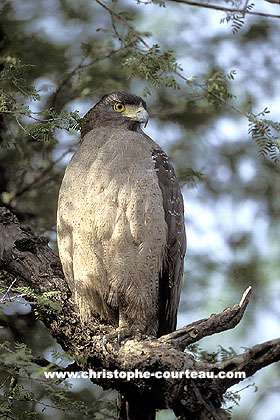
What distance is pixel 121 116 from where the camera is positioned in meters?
4.73

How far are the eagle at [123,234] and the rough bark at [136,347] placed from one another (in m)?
0.23

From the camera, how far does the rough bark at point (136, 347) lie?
3.03 m

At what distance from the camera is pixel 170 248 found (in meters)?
4.36

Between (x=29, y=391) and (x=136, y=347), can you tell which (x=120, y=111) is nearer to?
(x=136, y=347)

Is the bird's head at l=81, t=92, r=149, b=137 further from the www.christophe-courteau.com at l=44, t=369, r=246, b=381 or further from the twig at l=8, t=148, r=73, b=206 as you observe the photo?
the www.christophe-courteau.com at l=44, t=369, r=246, b=381

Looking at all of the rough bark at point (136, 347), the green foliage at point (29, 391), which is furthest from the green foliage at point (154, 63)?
the green foliage at point (29, 391)

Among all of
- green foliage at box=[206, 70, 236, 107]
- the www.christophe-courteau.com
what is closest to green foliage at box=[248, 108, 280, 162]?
green foliage at box=[206, 70, 236, 107]

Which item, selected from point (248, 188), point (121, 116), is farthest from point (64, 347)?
point (248, 188)

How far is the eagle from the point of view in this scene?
13.4 feet

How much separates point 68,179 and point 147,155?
66 cm

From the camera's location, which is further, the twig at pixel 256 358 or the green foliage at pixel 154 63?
the green foliage at pixel 154 63

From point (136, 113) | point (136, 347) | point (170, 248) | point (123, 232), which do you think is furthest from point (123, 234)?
point (136, 113)

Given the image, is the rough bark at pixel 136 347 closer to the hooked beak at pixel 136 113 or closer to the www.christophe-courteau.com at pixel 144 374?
the www.christophe-courteau.com at pixel 144 374

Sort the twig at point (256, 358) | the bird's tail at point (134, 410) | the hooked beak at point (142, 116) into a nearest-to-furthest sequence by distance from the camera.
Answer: the twig at point (256, 358) → the bird's tail at point (134, 410) → the hooked beak at point (142, 116)
